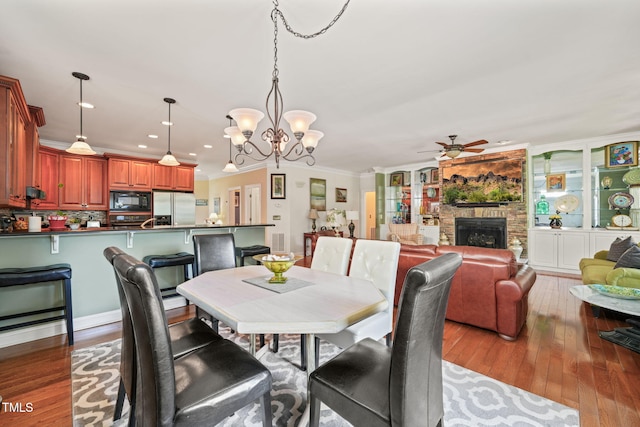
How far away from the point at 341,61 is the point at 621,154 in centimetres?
575

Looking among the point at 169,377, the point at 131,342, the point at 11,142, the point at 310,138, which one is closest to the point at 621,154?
the point at 310,138

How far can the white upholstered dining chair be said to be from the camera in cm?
186

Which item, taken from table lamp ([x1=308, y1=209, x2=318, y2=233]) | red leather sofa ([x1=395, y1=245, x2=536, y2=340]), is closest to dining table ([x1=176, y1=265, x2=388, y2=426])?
red leather sofa ([x1=395, y1=245, x2=536, y2=340])

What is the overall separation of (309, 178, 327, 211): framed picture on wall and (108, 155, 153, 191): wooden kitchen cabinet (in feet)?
12.6

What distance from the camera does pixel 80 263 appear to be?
291 cm

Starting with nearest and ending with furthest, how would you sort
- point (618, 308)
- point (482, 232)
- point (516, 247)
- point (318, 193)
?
point (618, 308) → point (516, 247) → point (482, 232) → point (318, 193)

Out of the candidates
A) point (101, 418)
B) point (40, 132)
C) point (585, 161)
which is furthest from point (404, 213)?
point (40, 132)

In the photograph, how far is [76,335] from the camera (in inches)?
108

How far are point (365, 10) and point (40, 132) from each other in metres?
5.52

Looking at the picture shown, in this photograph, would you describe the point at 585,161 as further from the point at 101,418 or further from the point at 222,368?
the point at 101,418

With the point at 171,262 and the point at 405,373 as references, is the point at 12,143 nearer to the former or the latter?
the point at 171,262

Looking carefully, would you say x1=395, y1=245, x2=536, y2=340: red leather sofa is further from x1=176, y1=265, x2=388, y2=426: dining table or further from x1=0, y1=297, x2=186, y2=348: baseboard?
x1=0, y1=297, x2=186, y2=348: baseboard

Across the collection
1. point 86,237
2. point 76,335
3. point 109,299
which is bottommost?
point 76,335

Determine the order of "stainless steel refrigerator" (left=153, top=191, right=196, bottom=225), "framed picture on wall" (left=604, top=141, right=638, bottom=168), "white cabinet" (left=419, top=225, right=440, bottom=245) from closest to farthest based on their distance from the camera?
1. "framed picture on wall" (left=604, top=141, right=638, bottom=168)
2. "stainless steel refrigerator" (left=153, top=191, right=196, bottom=225)
3. "white cabinet" (left=419, top=225, right=440, bottom=245)
